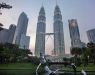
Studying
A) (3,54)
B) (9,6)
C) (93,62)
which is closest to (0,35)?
(3,54)

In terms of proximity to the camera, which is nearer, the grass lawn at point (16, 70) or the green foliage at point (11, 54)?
the grass lawn at point (16, 70)

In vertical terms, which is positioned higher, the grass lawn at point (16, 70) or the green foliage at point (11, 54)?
the green foliage at point (11, 54)

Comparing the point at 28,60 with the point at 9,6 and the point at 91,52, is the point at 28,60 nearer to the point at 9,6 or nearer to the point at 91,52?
the point at 91,52

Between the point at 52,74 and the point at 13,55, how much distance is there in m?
65.9

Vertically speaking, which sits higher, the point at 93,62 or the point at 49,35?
the point at 49,35

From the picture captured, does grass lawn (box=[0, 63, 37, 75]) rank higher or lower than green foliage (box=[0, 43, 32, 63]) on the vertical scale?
lower

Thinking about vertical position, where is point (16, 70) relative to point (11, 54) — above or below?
below

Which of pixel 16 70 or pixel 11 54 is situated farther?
pixel 11 54

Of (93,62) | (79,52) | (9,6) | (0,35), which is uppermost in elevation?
(0,35)

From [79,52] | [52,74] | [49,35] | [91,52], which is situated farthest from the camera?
[49,35]

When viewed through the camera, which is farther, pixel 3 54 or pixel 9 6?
pixel 3 54

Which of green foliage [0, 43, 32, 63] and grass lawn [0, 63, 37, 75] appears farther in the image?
green foliage [0, 43, 32, 63]

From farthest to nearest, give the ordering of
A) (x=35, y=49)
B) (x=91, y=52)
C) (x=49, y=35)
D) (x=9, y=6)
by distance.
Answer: (x=35, y=49)
(x=49, y=35)
(x=91, y=52)
(x=9, y=6)

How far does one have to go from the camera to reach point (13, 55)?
245ft
